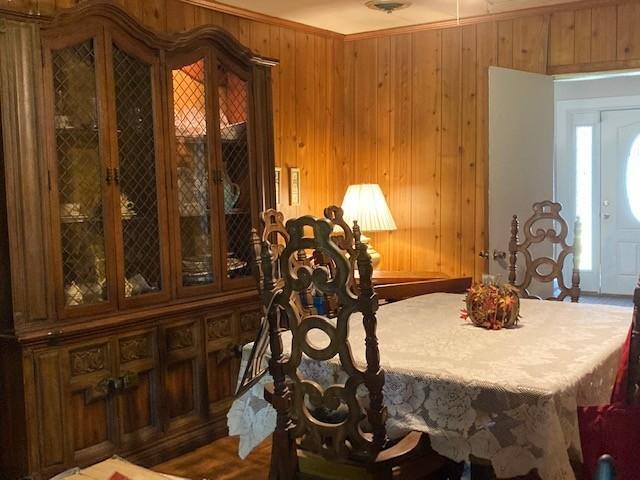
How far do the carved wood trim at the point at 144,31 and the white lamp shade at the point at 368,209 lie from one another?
108 centimetres

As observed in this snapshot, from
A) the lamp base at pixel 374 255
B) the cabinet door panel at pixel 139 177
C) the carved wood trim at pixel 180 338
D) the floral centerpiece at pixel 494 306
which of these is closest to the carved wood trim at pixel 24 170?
the cabinet door panel at pixel 139 177

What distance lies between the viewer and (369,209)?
4598 mm

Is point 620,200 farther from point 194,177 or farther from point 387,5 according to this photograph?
point 194,177

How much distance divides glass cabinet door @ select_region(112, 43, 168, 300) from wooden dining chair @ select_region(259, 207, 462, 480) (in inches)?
53.5

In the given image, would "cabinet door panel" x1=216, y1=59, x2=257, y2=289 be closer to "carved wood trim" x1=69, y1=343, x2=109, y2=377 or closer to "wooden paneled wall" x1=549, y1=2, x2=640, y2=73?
"carved wood trim" x1=69, y1=343, x2=109, y2=377

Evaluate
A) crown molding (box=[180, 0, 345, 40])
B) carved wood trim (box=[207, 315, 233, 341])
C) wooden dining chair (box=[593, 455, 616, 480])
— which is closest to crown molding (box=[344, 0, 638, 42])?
crown molding (box=[180, 0, 345, 40])

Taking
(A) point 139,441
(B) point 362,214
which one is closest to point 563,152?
(B) point 362,214

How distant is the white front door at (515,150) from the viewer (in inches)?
169

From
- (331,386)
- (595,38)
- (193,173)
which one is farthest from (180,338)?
(595,38)

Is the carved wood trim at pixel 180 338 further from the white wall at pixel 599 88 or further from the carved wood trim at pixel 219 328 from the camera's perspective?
the white wall at pixel 599 88

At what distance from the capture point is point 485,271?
4.55 meters

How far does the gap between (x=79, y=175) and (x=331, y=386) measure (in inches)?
66.1

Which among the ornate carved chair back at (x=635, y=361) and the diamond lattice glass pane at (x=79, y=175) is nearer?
the ornate carved chair back at (x=635, y=361)

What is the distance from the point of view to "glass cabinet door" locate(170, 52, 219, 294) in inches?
140
